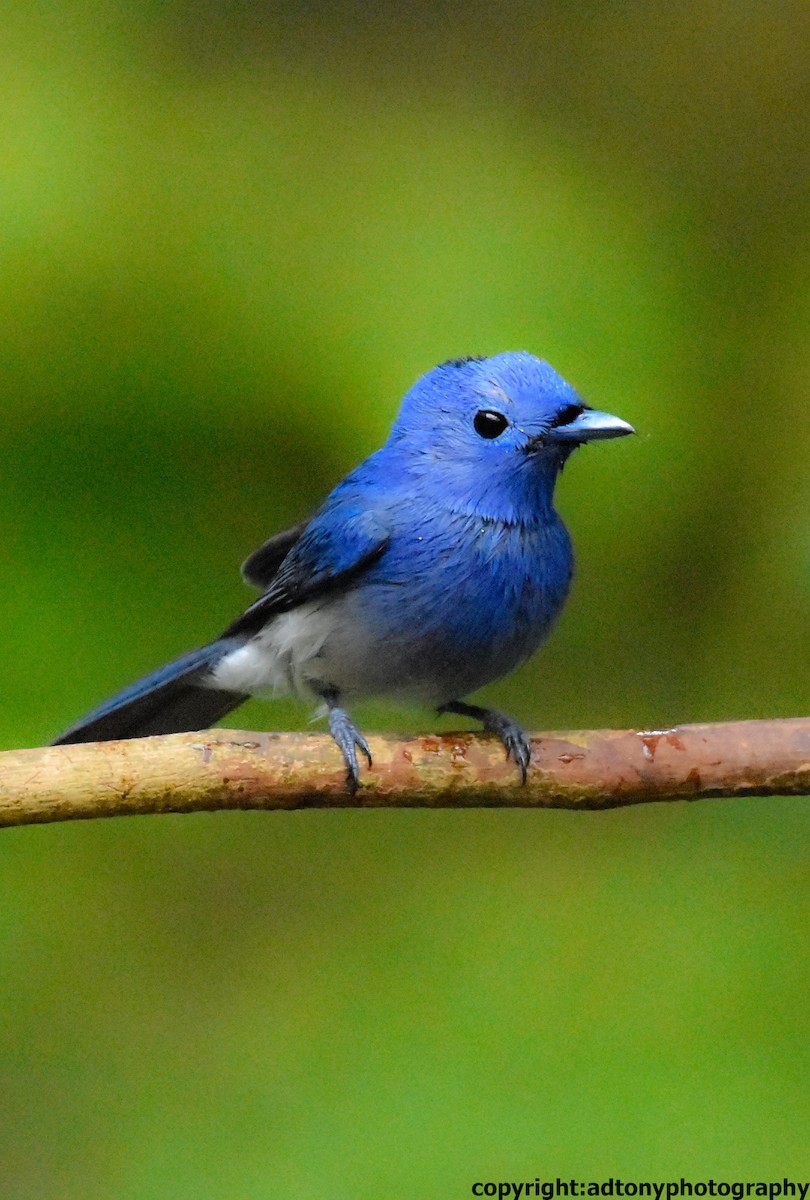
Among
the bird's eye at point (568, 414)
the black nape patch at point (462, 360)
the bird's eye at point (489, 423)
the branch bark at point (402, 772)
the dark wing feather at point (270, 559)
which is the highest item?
the black nape patch at point (462, 360)

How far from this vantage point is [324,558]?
2768mm

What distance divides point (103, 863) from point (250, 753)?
74cm

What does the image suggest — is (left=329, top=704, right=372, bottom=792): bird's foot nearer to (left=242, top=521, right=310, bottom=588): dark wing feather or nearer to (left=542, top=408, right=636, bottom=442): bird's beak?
(left=242, top=521, right=310, bottom=588): dark wing feather

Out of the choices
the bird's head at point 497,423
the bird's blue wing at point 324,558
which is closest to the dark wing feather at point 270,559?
the bird's blue wing at point 324,558

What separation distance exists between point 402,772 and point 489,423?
806 mm

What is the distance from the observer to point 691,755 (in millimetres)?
2092

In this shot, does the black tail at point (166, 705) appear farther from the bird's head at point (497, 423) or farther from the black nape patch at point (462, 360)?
the black nape patch at point (462, 360)

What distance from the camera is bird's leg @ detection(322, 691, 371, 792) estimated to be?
2.06 m

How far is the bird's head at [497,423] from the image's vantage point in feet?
8.44

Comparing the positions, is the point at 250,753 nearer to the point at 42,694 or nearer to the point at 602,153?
the point at 42,694

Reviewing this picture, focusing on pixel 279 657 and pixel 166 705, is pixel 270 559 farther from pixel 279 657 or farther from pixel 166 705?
pixel 166 705

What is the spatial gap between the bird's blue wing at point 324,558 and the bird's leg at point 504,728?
0.35 m

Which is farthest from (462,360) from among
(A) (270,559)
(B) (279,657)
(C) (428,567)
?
(B) (279,657)

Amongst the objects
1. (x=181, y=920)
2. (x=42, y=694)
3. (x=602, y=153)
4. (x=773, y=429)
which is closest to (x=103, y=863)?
(x=181, y=920)
